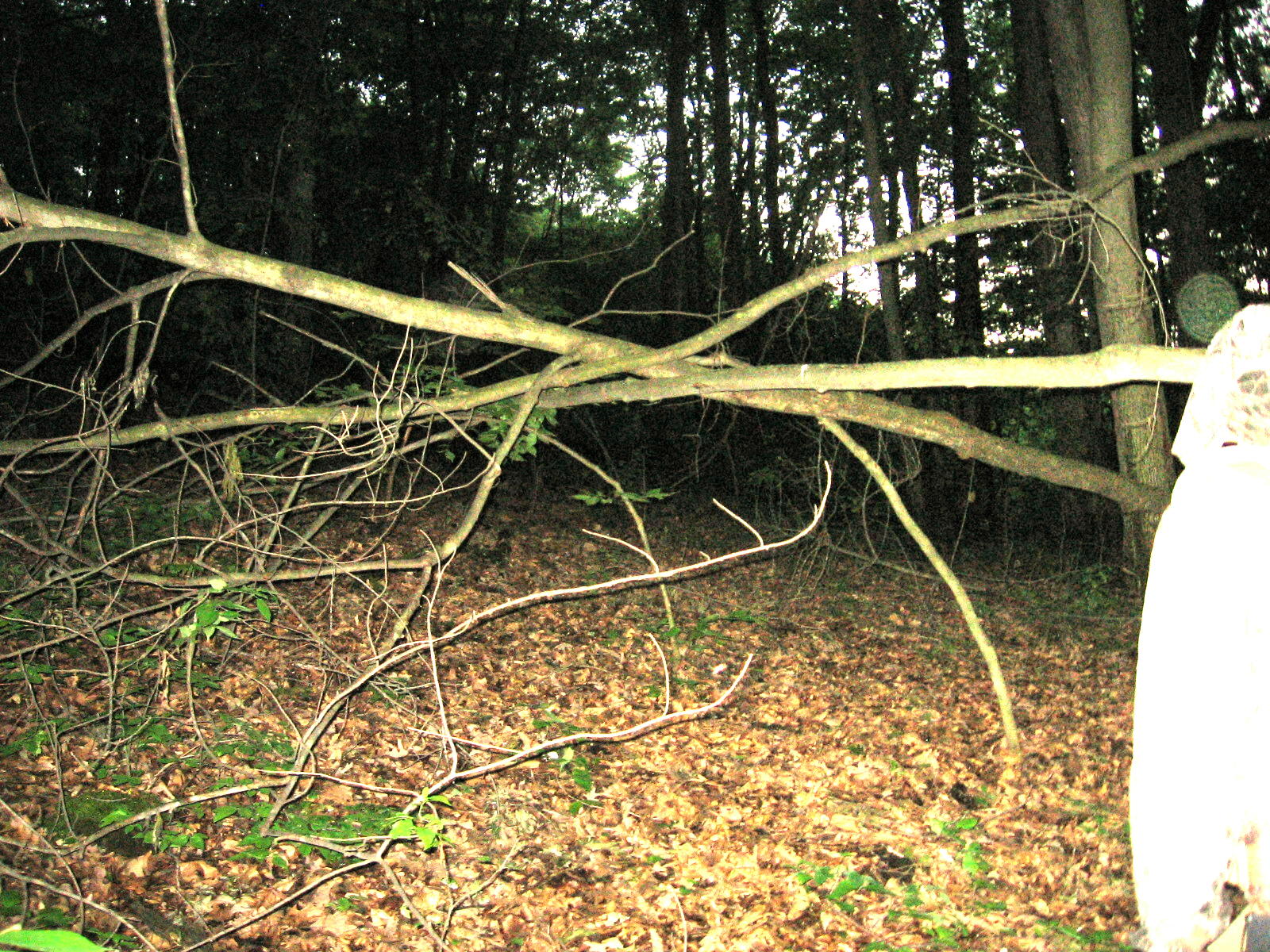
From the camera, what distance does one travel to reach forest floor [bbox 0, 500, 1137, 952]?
11.7 feet

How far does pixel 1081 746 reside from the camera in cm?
579

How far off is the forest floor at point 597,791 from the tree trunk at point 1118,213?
6.51ft

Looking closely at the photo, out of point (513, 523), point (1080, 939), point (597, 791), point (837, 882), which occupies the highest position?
point (513, 523)

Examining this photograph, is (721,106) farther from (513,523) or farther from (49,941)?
(49,941)

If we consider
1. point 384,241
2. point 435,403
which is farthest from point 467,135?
point 435,403

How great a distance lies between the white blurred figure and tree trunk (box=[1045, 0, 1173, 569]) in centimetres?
Answer: 471

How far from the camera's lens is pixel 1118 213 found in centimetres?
614

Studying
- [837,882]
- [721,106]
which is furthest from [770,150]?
[837,882]

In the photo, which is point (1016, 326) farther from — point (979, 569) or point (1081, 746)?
point (1081, 746)

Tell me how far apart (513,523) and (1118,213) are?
654 centimetres

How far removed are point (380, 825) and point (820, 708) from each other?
343 centimetres

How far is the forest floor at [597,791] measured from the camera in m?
3.57

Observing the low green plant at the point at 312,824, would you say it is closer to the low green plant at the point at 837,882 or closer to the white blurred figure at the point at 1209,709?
the low green plant at the point at 837,882

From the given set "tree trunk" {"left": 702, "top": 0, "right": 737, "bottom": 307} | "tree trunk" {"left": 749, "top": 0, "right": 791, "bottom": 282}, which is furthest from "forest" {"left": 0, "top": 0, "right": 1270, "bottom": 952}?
"tree trunk" {"left": 749, "top": 0, "right": 791, "bottom": 282}
